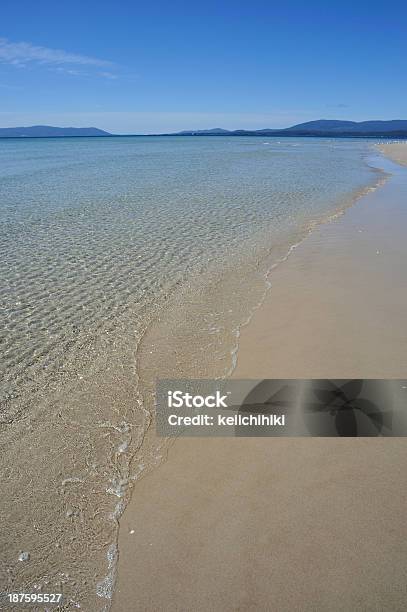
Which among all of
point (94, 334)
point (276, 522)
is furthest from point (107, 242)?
point (276, 522)

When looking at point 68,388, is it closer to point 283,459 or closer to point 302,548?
point 283,459

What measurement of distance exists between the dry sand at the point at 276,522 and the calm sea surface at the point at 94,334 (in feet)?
1.04

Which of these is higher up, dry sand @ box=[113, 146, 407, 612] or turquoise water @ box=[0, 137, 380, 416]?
turquoise water @ box=[0, 137, 380, 416]

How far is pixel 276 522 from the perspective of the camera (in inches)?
124

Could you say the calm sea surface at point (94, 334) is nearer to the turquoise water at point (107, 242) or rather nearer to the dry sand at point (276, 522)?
the turquoise water at point (107, 242)

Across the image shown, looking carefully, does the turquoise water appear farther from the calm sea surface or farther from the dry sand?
the dry sand

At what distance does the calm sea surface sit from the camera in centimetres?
324

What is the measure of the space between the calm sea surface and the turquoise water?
0.04 m

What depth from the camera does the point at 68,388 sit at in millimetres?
4949

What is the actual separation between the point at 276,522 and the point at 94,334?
12.8 feet

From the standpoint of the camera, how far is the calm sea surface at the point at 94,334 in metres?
3.24

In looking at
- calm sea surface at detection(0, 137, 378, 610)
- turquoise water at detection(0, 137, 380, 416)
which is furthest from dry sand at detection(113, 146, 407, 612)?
turquoise water at detection(0, 137, 380, 416)

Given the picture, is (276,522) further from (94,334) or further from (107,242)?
(107,242)

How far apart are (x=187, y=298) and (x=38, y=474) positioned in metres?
4.24
